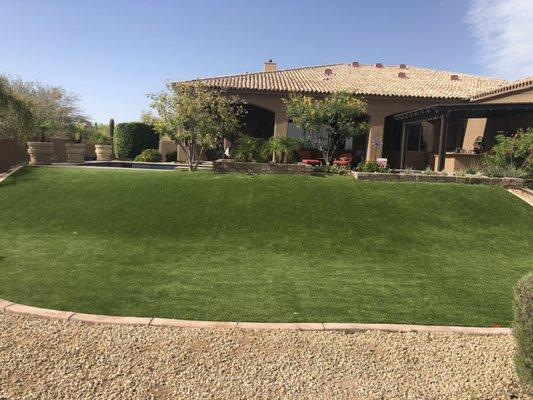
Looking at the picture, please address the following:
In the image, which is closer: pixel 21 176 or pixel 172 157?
pixel 21 176

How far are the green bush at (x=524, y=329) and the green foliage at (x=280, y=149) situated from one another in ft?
42.4

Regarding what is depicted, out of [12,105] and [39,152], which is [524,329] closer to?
[39,152]

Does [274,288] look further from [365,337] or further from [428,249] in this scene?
[428,249]

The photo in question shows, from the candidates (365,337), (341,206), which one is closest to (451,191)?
(341,206)

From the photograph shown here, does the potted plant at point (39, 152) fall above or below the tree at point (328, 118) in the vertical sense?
below

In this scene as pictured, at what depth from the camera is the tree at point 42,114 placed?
17.8 m

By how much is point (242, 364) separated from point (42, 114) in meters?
38.9

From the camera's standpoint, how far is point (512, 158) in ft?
47.3

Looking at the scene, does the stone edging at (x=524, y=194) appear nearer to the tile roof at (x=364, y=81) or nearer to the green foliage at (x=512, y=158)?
the green foliage at (x=512, y=158)

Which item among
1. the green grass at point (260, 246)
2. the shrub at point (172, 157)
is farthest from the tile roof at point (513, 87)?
the shrub at point (172, 157)

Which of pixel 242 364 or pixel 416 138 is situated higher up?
pixel 416 138

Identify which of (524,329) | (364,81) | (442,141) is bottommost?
(524,329)

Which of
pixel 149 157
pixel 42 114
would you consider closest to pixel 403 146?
pixel 149 157

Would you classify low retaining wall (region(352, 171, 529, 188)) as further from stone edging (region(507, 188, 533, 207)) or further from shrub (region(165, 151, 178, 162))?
shrub (region(165, 151, 178, 162))
